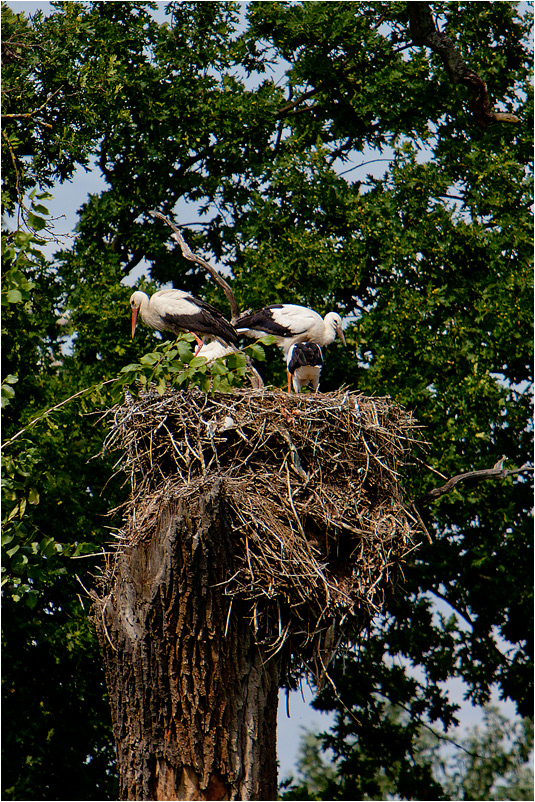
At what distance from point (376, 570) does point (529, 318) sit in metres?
4.45

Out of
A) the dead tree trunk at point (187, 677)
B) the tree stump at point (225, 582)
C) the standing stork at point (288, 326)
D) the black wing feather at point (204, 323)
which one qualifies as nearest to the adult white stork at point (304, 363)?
the standing stork at point (288, 326)

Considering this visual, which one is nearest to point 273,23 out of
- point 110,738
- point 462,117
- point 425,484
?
point 462,117

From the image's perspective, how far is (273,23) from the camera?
11.7 metres

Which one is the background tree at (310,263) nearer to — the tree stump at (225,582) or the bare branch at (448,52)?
the bare branch at (448,52)

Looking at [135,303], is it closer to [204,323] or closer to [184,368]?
[204,323]

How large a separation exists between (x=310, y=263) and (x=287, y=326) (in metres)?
1.71

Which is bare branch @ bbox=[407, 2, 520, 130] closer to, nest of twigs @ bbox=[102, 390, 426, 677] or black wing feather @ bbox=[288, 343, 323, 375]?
black wing feather @ bbox=[288, 343, 323, 375]

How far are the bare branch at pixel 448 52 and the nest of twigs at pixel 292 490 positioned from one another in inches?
190

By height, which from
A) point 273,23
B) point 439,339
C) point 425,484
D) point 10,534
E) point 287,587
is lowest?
point 287,587

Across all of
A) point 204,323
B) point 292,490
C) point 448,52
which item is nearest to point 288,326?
point 204,323

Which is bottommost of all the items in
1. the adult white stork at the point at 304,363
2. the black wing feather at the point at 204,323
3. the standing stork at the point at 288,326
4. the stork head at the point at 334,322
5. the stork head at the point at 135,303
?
the adult white stork at the point at 304,363

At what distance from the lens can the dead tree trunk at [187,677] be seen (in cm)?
552

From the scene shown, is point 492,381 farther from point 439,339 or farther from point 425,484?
point 425,484

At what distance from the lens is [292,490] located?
6.67 m
